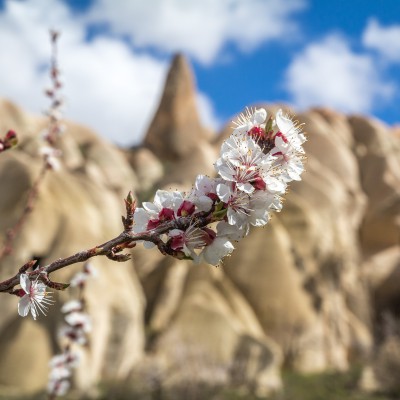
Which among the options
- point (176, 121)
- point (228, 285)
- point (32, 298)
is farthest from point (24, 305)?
point (176, 121)

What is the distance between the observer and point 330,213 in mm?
21641

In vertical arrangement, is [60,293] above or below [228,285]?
below

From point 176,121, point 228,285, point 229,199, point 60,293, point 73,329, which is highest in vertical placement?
point 176,121

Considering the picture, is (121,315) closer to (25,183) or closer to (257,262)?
(25,183)

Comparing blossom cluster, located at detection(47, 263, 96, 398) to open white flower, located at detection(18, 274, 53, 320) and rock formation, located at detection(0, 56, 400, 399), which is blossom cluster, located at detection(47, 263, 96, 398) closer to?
open white flower, located at detection(18, 274, 53, 320)

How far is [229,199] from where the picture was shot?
1537 mm

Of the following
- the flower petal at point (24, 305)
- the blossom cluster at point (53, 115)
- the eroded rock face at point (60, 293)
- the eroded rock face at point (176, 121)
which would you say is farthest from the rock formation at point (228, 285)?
the flower petal at point (24, 305)

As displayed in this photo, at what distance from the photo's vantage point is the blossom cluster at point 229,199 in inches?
60.6

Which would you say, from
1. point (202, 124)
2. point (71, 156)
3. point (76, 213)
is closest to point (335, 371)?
point (76, 213)

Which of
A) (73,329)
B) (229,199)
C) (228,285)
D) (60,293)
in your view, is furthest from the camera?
(228,285)

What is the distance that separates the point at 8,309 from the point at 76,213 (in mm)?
2892

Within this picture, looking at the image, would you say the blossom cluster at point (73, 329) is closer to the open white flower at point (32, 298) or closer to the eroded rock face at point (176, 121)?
the open white flower at point (32, 298)

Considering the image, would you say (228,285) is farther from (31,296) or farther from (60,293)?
(31,296)

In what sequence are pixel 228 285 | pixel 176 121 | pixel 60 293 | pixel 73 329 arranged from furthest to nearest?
pixel 176 121
pixel 228 285
pixel 60 293
pixel 73 329
